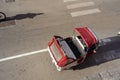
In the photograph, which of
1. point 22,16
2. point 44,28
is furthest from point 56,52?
point 22,16

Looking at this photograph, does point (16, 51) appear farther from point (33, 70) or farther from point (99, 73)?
point (99, 73)

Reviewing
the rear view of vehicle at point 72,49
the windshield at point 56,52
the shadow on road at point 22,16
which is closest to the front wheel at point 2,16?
the shadow on road at point 22,16

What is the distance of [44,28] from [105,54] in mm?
5037

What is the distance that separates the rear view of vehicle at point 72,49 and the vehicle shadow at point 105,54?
68 centimetres

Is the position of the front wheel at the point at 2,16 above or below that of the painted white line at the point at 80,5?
above

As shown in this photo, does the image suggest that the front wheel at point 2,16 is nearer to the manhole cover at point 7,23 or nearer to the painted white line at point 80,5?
the manhole cover at point 7,23

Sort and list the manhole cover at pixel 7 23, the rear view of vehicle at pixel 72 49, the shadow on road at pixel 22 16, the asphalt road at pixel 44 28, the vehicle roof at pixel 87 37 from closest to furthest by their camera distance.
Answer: the rear view of vehicle at pixel 72 49
the asphalt road at pixel 44 28
the vehicle roof at pixel 87 37
the manhole cover at pixel 7 23
the shadow on road at pixel 22 16

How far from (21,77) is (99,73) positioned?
5118 millimetres

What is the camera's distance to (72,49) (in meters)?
15.3

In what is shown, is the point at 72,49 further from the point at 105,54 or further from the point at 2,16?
the point at 2,16

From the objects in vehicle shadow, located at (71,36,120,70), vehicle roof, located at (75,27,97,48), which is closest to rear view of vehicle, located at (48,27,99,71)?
vehicle roof, located at (75,27,97,48)

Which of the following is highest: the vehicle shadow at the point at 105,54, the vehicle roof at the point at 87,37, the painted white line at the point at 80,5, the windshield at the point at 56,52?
the vehicle roof at the point at 87,37

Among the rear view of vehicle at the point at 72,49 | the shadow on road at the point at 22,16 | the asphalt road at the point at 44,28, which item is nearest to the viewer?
the rear view of vehicle at the point at 72,49

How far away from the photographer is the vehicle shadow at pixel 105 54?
16253 millimetres
